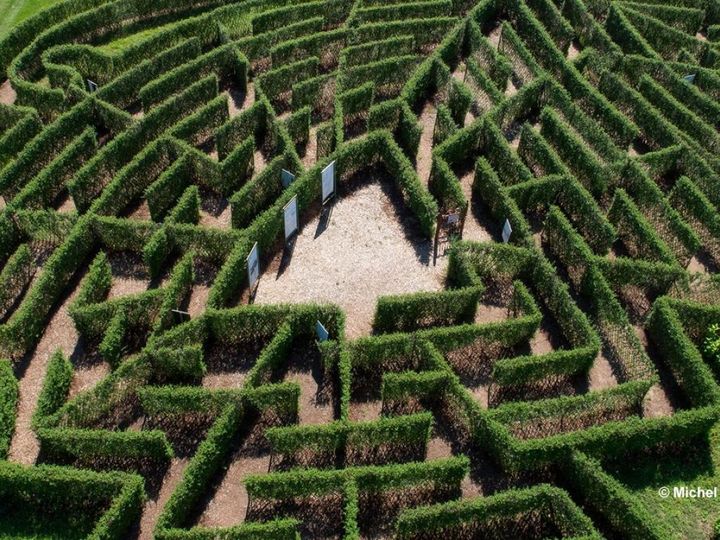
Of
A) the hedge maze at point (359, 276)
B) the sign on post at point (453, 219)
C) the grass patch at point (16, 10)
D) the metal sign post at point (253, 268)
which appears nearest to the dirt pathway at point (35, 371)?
the hedge maze at point (359, 276)

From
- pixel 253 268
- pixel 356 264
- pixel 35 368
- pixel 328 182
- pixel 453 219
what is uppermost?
pixel 328 182

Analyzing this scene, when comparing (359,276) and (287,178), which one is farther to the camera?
(287,178)

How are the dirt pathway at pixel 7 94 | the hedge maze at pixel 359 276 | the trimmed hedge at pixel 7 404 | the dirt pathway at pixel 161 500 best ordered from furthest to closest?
the dirt pathway at pixel 7 94, the trimmed hedge at pixel 7 404, the hedge maze at pixel 359 276, the dirt pathway at pixel 161 500

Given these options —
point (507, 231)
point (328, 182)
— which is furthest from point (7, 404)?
point (507, 231)

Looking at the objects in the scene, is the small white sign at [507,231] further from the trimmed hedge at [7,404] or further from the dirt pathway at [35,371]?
the trimmed hedge at [7,404]

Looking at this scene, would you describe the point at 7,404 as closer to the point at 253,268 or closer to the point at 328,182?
the point at 253,268

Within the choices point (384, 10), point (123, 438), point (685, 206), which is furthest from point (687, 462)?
point (384, 10)
